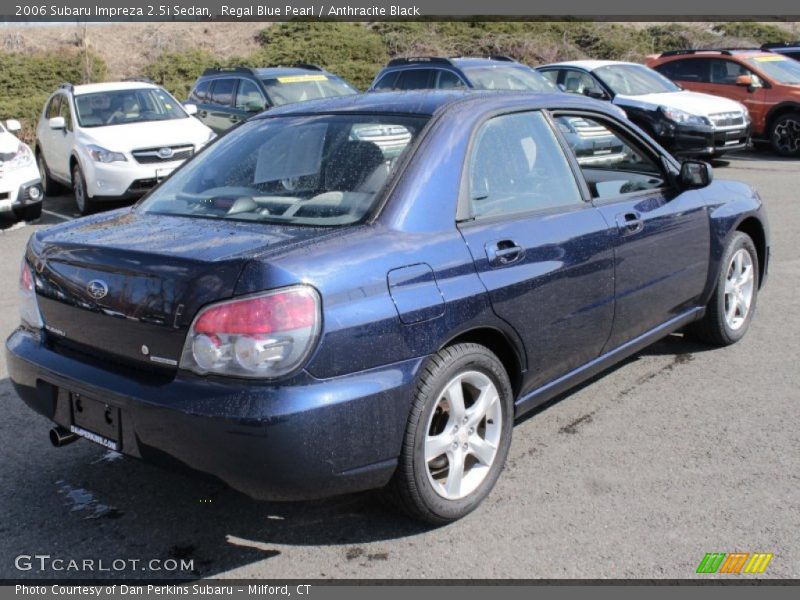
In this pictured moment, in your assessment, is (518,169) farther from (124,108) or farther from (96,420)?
(124,108)

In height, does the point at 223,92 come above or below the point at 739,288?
above

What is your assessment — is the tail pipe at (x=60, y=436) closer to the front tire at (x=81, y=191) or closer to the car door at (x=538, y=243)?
the car door at (x=538, y=243)

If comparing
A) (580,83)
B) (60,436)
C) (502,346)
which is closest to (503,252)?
(502,346)

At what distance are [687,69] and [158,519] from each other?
16.7m

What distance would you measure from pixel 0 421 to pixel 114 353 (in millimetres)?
1744

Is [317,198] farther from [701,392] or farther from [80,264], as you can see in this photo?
[701,392]

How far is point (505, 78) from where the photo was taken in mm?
13672

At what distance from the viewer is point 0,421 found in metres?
4.67

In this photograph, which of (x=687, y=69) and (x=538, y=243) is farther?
(x=687, y=69)

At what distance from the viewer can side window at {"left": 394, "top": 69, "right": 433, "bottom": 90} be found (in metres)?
14.3

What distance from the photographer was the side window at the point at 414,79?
14.3 metres

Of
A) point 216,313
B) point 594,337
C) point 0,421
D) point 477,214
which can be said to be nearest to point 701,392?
point 594,337

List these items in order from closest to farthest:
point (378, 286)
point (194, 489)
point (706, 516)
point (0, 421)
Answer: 1. point (378, 286)
2. point (706, 516)
3. point (194, 489)
4. point (0, 421)

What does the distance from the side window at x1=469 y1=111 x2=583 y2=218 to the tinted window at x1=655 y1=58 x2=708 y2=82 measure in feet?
48.5
